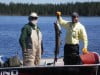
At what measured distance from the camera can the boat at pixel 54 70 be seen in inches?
381

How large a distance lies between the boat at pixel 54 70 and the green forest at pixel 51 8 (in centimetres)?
5339

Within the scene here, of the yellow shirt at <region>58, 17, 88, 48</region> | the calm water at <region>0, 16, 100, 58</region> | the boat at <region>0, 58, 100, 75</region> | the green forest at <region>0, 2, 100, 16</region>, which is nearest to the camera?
the boat at <region>0, 58, 100, 75</region>

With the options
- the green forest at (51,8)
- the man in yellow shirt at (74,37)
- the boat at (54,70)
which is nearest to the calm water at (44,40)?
the boat at (54,70)

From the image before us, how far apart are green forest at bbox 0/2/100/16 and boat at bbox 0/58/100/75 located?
175 feet

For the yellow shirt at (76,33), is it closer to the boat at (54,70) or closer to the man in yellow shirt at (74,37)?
the man in yellow shirt at (74,37)

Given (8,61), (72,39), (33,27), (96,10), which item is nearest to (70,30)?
(72,39)

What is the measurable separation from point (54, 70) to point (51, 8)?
58.6 m

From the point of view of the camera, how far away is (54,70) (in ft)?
32.4

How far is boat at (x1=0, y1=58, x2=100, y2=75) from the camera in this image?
31.8 ft

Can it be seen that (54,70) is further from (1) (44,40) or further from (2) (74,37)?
(1) (44,40)

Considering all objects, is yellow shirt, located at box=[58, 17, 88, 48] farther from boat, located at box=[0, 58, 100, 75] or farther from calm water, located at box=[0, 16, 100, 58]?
calm water, located at box=[0, 16, 100, 58]

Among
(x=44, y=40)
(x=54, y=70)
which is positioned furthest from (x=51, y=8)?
(x=54, y=70)

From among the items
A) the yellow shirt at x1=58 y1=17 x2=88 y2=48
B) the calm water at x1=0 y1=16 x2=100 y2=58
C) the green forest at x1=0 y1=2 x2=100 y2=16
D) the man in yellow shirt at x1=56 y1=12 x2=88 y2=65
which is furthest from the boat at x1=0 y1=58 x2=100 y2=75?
the green forest at x1=0 y1=2 x2=100 y2=16

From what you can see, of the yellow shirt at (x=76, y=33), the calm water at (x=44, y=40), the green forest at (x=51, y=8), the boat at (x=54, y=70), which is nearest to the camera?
the boat at (x=54, y=70)
